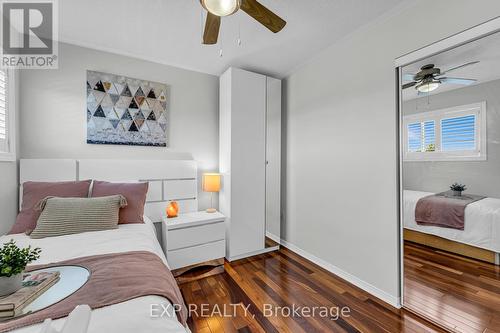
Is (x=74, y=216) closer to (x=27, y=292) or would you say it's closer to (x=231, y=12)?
(x=27, y=292)

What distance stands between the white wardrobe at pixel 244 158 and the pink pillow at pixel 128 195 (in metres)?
1.09

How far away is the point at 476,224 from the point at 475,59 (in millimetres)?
1235

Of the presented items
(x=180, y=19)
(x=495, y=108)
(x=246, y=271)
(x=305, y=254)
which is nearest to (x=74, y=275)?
(x=246, y=271)

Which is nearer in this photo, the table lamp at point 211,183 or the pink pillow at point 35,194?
the pink pillow at point 35,194

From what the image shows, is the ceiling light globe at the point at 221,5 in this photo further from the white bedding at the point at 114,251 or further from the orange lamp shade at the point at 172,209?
the orange lamp shade at the point at 172,209

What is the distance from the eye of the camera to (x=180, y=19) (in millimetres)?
1998

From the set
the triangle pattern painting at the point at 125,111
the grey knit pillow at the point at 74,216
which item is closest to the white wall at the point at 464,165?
the grey knit pillow at the point at 74,216

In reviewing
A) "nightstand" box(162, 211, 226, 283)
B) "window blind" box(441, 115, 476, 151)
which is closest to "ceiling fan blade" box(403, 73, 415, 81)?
"window blind" box(441, 115, 476, 151)

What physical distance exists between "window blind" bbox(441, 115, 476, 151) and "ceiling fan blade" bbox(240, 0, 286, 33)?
1.54 m

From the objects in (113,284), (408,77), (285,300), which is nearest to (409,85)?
(408,77)

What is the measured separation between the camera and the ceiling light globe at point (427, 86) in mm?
1741

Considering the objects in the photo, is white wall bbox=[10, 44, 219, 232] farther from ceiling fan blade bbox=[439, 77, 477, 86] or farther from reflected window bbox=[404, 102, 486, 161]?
ceiling fan blade bbox=[439, 77, 477, 86]

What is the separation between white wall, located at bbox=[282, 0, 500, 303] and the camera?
179cm

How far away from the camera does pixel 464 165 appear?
1628mm
